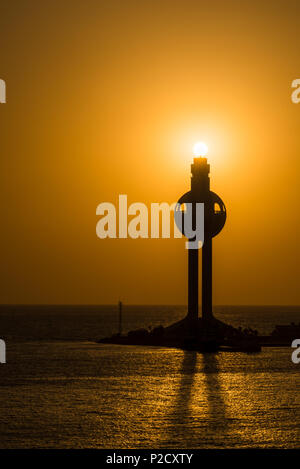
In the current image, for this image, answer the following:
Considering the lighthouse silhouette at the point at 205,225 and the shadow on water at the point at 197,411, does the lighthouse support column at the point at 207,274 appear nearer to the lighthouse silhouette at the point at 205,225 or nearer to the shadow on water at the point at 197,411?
the lighthouse silhouette at the point at 205,225

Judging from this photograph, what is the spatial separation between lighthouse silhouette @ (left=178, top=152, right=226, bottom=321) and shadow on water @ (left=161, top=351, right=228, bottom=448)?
2970 cm

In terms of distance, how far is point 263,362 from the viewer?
94.4 meters

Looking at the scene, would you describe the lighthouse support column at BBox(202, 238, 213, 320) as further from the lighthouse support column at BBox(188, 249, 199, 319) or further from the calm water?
the calm water

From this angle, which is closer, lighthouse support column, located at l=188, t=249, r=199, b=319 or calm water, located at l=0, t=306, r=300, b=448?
calm water, located at l=0, t=306, r=300, b=448

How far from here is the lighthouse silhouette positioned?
117 metres

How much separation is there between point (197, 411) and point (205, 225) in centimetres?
6205

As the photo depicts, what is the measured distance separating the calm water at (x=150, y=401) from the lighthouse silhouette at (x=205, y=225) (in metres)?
12.7

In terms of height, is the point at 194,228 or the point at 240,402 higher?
the point at 194,228

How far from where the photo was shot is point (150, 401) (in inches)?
2443

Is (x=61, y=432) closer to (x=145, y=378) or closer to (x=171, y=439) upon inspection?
(x=171, y=439)

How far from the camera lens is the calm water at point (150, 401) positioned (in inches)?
1845

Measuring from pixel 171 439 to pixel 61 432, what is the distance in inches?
237

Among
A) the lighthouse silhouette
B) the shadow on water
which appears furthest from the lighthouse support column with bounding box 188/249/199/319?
the shadow on water
